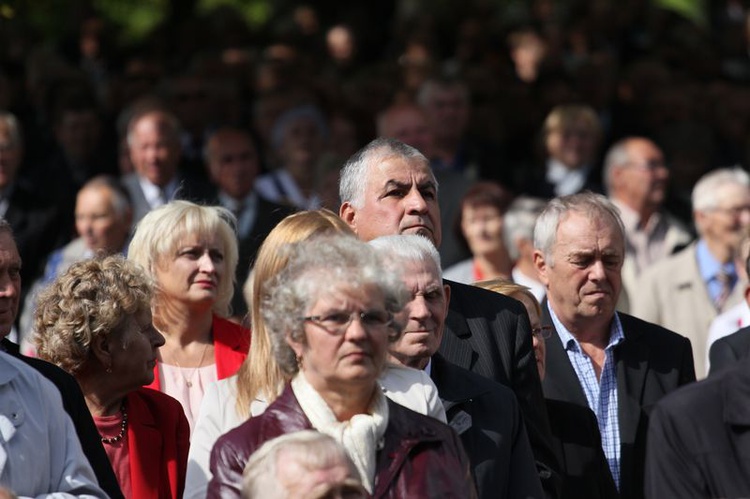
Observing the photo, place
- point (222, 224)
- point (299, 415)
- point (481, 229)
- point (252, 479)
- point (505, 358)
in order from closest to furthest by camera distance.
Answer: point (252, 479)
point (299, 415)
point (505, 358)
point (222, 224)
point (481, 229)

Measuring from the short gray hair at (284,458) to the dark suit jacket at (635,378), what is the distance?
2.81 meters

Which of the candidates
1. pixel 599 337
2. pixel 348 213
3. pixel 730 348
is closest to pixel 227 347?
pixel 348 213

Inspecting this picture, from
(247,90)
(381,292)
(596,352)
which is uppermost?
(247,90)

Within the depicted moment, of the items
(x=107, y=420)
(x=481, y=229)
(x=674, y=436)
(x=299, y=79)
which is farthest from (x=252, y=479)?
(x=299, y=79)

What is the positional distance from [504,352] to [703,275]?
460 centimetres

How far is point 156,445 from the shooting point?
6.70 m

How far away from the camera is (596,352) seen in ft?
26.1

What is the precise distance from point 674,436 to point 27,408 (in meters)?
2.06

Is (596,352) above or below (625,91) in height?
below

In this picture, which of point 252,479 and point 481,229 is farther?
point 481,229

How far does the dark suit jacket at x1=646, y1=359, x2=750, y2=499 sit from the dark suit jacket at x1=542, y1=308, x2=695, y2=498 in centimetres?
211

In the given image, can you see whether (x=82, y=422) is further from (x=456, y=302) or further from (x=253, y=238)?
(x=253, y=238)

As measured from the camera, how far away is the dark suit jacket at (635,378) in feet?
24.9

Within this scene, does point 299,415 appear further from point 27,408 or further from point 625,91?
point 625,91
